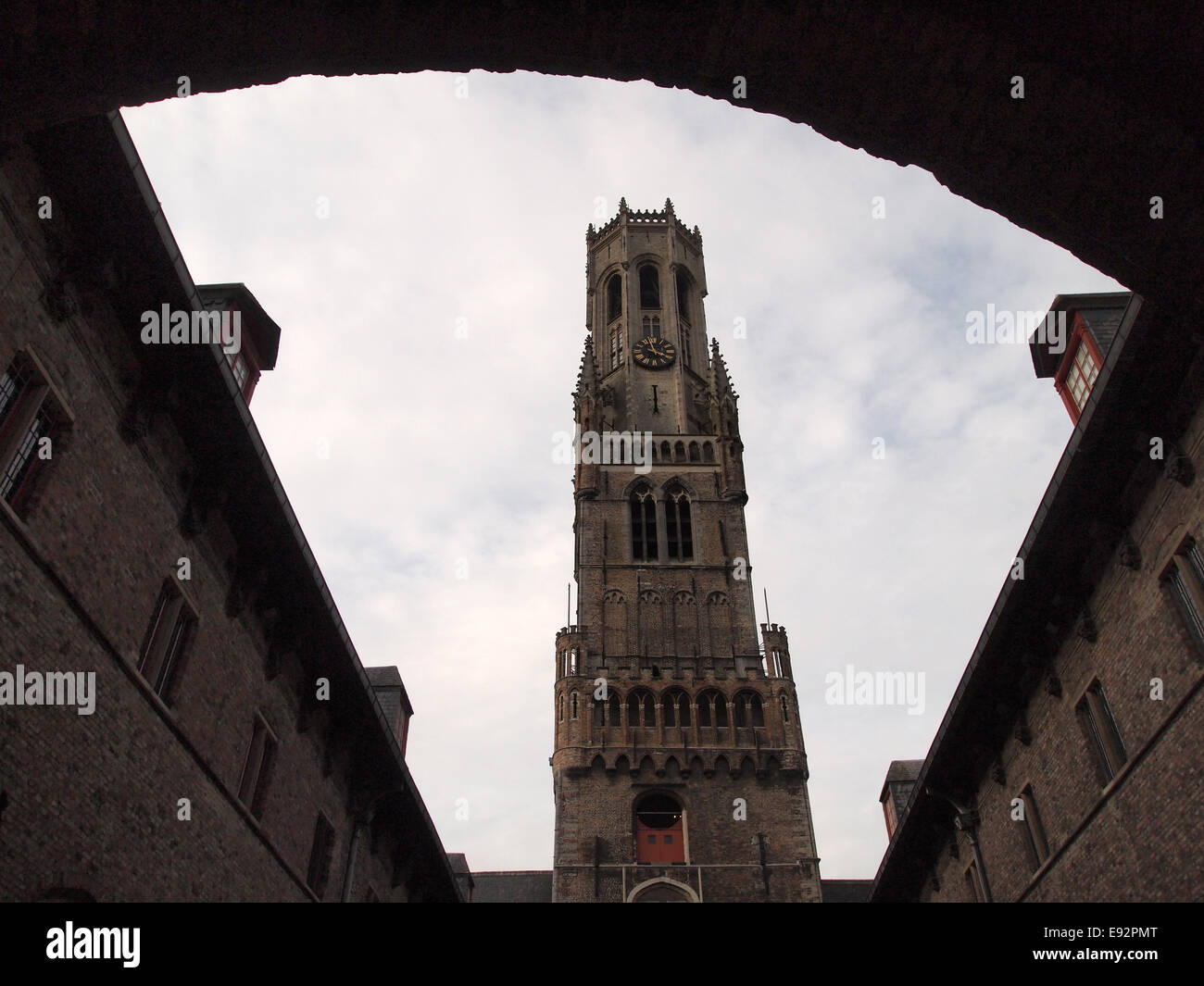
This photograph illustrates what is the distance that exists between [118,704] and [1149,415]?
39.9ft

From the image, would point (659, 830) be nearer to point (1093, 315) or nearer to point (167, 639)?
point (1093, 315)

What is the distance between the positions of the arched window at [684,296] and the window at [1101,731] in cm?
5133

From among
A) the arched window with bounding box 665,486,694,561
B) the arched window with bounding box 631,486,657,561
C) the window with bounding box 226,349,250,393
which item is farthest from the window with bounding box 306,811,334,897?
the arched window with bounding box 665,486,694,561

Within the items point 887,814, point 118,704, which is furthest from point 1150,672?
point 887,814

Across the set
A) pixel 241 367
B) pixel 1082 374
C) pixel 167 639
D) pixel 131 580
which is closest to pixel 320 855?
pixel 167 639

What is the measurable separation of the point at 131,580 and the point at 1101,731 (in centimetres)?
1293

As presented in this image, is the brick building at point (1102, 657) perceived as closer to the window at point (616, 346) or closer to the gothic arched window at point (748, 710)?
the gothic arched window at point (748, 710)

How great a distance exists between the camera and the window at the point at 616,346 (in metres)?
61.0

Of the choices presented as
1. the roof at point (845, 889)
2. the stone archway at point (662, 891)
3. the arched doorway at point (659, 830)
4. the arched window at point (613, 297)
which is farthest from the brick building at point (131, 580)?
the arched window at point (613, 297)

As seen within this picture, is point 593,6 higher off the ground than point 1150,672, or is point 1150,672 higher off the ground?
point 593,6

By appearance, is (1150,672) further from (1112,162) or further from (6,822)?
(6,822)

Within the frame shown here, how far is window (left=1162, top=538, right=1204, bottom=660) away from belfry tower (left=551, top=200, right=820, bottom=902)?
2863cm

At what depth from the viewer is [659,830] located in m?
40.7

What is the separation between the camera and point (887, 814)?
3709 centimetres
